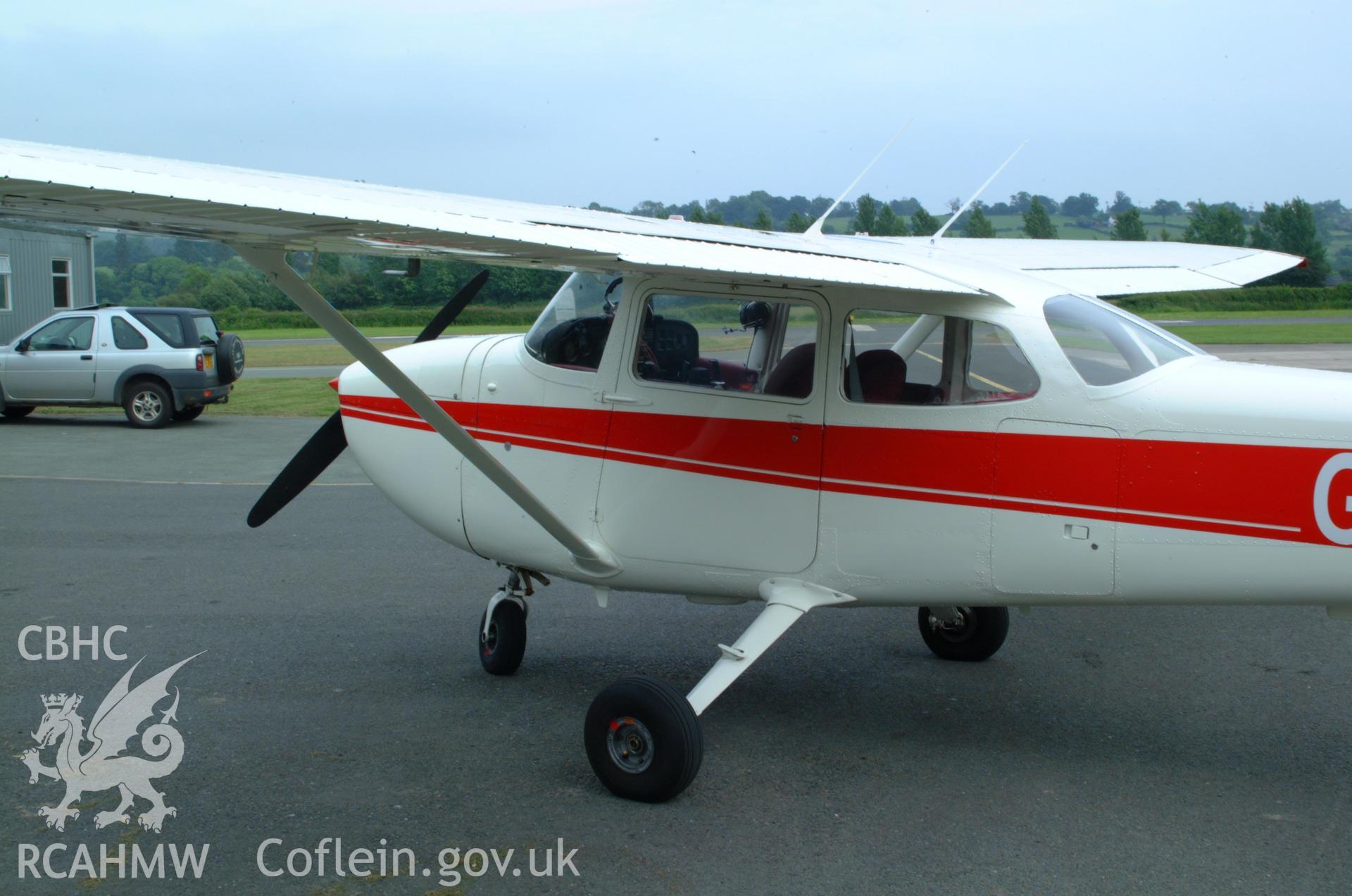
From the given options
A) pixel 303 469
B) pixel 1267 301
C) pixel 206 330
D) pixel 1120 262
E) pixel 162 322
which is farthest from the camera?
pixel 1267 301

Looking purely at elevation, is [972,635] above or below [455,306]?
below

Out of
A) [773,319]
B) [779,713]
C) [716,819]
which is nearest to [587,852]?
[716,819]

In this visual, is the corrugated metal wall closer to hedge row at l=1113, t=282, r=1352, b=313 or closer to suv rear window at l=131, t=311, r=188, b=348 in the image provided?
suv rear window at l=131, t=311, r=188, b=348

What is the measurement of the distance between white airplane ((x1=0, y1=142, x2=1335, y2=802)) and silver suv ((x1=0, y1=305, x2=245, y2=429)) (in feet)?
41.0

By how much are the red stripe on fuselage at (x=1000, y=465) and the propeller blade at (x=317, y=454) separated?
47.0 inches

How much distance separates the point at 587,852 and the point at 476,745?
43.8 inches

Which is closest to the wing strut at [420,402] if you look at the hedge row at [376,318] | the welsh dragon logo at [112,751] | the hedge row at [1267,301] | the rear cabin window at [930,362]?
the rear cabin window at [930,362]

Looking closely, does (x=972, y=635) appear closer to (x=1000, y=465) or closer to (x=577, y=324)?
(x=1000, y=465)

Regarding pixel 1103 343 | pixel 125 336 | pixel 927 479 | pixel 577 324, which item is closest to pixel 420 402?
pixel 577 324

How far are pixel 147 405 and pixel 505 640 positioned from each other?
12930 millimetres

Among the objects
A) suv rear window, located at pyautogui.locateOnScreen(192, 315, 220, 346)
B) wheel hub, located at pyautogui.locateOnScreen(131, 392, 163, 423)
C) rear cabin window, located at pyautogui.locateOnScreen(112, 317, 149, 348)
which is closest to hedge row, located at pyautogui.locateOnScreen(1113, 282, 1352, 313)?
suv rear window, located at pyautogui.locateOnScreen(192, 315, 220, 346)

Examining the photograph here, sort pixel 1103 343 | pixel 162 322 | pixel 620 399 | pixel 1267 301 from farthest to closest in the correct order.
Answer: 1. pixel 1267 301
2. pixel 162 322
3. pixel 620 399
4. pixel 1103 343

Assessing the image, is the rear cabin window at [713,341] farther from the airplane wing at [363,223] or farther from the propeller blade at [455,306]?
the propeller blade at [455,306]

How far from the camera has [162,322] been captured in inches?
680
